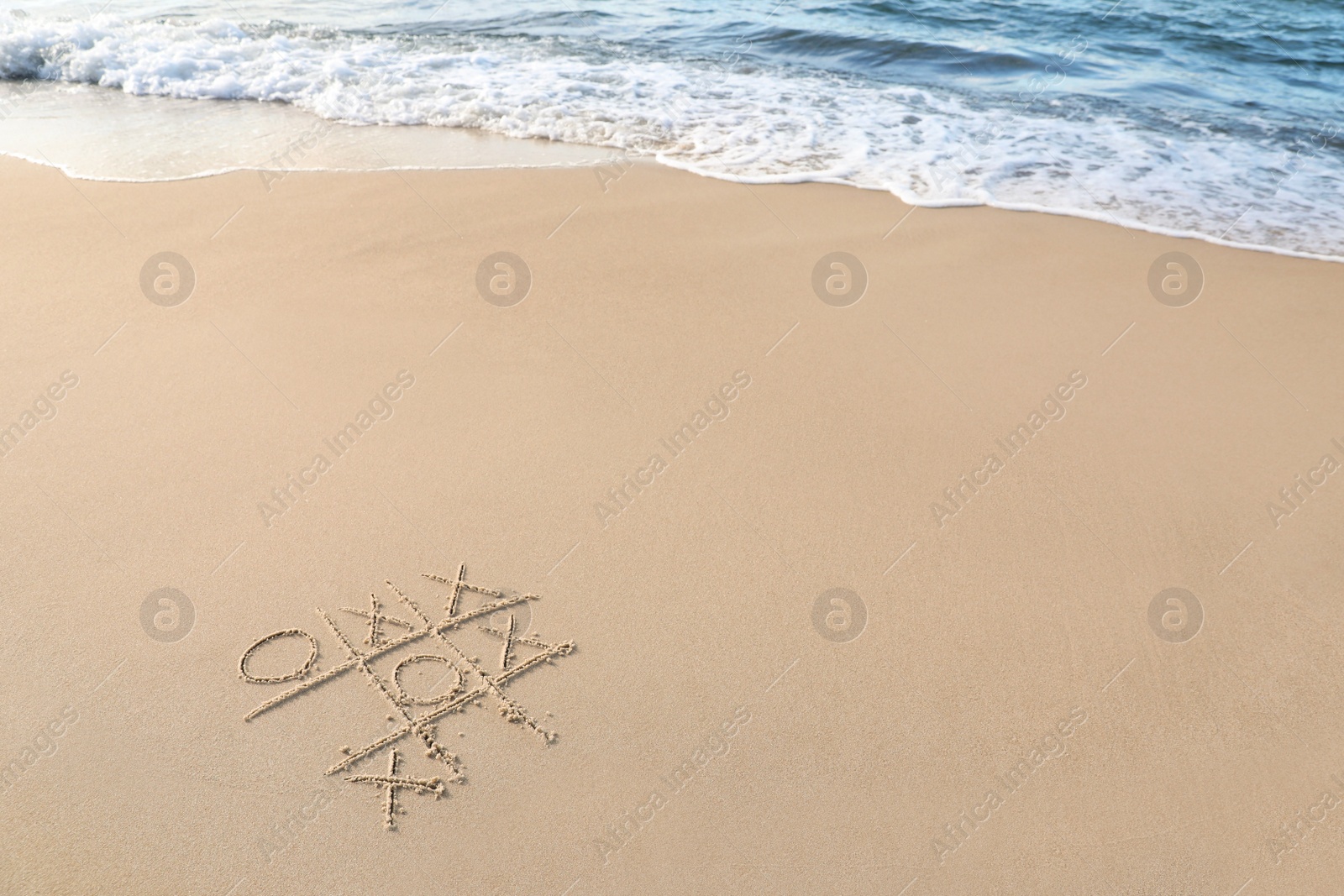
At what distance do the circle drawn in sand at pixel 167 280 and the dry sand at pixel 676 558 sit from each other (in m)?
0.11

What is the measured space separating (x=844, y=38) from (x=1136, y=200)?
5129 mm

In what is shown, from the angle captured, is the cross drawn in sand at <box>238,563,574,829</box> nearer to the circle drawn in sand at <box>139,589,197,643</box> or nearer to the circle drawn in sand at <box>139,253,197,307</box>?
the circle drawn in sand at <box>139,589,197,643</box>

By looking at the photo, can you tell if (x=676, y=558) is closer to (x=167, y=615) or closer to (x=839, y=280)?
(x=167, y=615)

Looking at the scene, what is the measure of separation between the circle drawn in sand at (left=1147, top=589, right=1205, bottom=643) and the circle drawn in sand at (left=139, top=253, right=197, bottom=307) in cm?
521

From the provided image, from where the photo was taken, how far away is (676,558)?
361cm

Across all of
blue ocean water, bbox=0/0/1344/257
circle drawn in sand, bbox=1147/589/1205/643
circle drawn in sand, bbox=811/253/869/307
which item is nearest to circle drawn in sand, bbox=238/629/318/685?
circle drawn in sand, bbox=1147/589/1205/643

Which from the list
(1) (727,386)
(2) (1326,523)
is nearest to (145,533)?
(1) (727,386)

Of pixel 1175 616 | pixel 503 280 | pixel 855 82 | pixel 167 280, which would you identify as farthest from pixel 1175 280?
pixel 167 280

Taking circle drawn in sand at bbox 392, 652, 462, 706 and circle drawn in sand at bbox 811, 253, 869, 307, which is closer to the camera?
circle drawn in sand at bbox 392, 652, 462, 706

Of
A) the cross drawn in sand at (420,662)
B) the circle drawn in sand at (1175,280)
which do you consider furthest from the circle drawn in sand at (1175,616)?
the circle drawn in sand at (1175,280)

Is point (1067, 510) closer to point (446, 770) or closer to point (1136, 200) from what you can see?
point (446, 770)

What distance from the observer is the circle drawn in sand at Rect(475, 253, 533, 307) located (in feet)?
16.9

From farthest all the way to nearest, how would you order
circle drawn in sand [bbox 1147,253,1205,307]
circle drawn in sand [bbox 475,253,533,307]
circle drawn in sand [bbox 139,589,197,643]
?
1. circle drawn in sand [bbox 1147,253,1205,307]
2. circle drawn in sand [bbox 475,253,533,307]
3. circle drawn in sand [bbox 139,589,197,643]

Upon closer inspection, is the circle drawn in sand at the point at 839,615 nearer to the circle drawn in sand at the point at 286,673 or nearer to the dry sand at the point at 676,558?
the dry sand at the point at 676,558
